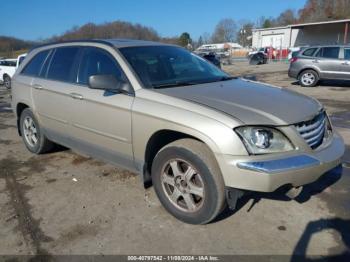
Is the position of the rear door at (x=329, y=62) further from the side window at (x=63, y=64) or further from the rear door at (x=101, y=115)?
the rear door at (x=101, y=115)

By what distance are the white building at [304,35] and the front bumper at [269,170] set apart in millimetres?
51855

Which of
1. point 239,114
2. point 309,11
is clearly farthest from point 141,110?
point 309,11

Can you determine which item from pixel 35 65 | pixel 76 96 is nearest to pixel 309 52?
pixel 35 65

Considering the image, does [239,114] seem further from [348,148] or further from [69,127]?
[348,148]

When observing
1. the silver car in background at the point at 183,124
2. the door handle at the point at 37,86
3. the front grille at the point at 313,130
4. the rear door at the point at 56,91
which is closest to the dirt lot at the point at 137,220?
the silver car in background at the point at 183,124

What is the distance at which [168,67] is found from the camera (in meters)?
4.09

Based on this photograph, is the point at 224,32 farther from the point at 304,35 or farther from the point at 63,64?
the point at 63,64

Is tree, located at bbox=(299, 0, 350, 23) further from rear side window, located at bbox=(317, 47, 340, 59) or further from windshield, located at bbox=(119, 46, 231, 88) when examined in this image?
windshield, located at bbox=(119, 46, 231, 88)

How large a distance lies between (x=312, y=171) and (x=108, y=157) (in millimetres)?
2230

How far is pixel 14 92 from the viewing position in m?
5.66

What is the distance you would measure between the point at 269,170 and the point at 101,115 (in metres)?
2.00

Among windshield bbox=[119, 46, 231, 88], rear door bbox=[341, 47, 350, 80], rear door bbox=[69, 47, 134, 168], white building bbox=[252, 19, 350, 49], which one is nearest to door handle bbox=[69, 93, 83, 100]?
rear door bbox=[69, 47, 134, 168]

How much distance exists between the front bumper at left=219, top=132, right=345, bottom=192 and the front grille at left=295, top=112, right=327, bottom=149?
0.61ft

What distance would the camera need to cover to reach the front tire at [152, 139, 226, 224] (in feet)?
9.89
